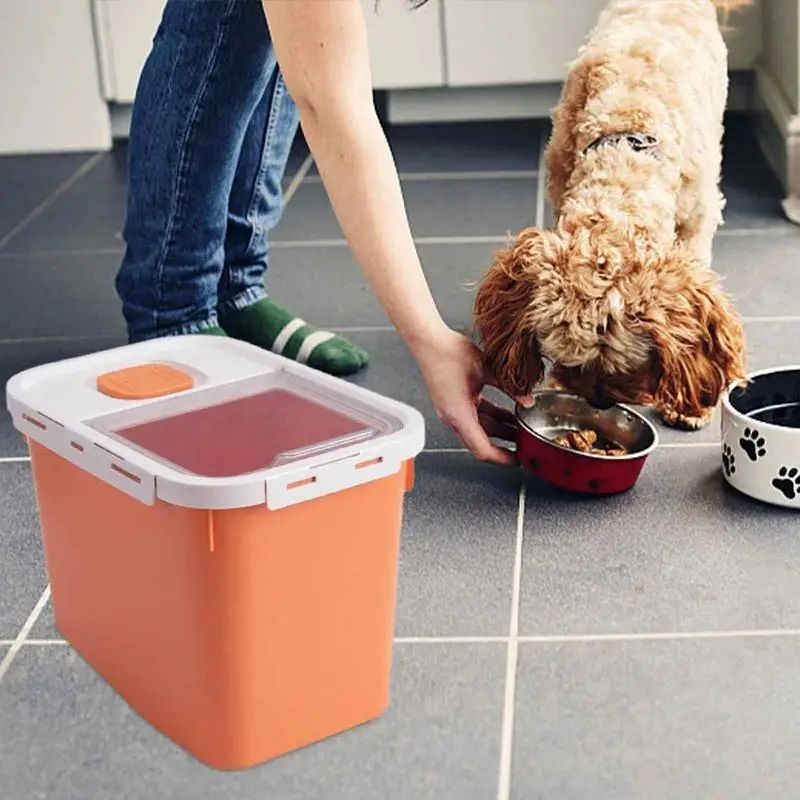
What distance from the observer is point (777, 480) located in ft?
6.03

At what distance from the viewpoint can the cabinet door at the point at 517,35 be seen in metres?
3.81

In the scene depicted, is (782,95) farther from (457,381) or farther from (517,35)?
(457,381)

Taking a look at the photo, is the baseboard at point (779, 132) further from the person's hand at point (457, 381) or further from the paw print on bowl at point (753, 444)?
the person's hand at point (457, 381)

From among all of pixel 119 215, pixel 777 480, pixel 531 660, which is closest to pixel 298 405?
pixel 531 660

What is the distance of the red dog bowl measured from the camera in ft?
6.20

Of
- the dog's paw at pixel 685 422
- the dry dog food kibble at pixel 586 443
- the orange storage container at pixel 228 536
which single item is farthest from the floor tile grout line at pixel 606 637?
the dog's paw at pixel 685 422

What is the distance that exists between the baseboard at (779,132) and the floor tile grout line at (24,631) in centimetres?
198

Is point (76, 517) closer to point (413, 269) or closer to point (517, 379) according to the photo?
point (413, 269)

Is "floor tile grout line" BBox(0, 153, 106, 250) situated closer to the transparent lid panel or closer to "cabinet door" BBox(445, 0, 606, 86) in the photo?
"cabinet door" BBox(445, 0, 606, 86)

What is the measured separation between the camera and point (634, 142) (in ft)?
7.08

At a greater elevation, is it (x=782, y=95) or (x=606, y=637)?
(x=782, y=95)

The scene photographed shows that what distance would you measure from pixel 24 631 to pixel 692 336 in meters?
0.90

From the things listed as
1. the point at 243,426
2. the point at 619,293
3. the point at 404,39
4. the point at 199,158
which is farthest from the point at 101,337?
the point at 404,39

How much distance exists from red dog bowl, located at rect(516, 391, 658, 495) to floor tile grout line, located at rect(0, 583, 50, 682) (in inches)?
26.4
